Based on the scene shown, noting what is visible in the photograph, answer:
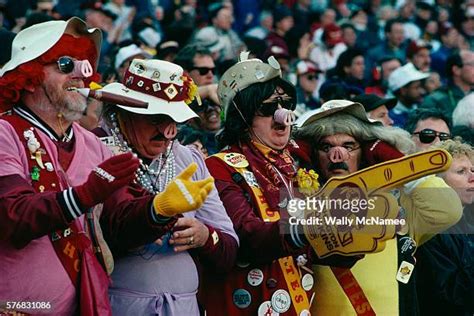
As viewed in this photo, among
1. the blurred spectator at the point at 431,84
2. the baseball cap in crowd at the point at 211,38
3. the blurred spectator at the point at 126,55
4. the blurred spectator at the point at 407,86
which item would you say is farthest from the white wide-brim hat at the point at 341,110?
the baseball cap in crowd at the point at 211,38

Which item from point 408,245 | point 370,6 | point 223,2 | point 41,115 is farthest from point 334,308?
point 370,6

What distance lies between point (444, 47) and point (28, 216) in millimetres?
13323

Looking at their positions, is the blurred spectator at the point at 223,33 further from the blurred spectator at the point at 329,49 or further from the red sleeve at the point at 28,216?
the red sleeve at the point at 28,216

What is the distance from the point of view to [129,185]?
519cm

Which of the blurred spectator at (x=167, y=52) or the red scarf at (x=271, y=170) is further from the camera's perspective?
the blurred spectator at (x=167, y=52)

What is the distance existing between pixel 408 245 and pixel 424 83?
651 cm

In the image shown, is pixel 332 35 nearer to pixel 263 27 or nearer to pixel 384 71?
pixel 263 27

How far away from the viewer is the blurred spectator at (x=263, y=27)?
16.4 meters

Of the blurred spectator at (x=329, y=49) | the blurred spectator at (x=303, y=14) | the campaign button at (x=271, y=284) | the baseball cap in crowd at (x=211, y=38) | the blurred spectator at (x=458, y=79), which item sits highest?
the campaign button at (x=271, y=284)

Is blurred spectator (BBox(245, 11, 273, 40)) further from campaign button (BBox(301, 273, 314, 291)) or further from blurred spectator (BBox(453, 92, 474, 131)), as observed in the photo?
campaign button (BBox(301, 273, 314, 291))

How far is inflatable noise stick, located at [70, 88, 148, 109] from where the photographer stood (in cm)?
484

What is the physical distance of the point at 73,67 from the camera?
5.00 metres

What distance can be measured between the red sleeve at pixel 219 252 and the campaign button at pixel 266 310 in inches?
10.6

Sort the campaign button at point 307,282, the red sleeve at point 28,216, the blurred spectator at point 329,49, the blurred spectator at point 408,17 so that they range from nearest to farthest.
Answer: the red sleeve at point 28,216 → the campaign button at point 307,282 → the blurred spectator at point 329,49 → the blurred spectator at point 408,17
